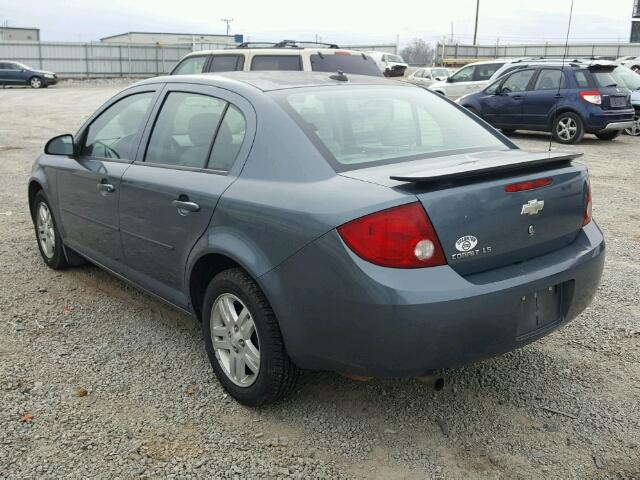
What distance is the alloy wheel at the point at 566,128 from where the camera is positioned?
13.8 meters

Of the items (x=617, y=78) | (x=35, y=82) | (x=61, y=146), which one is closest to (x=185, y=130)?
(x=61, y=146)

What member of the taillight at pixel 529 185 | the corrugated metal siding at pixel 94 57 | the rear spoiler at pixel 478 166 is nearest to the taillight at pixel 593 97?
the rear spoiler at pixel 478 166

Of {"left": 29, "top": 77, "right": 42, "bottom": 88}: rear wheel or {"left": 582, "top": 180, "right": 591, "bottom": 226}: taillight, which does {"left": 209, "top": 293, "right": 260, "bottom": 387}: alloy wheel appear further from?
{"left": 29, "top": 77, "right": 42, "bottom": 88}: rear wheel

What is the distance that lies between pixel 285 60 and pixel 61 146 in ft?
19.0

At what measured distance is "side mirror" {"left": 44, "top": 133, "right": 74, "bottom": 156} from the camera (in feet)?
15.5

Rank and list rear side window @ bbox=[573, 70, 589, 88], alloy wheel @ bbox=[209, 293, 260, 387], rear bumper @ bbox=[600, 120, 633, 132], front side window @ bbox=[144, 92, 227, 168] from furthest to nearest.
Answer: rear side window @ bbox=[573, 70, 589, 88] → rear bumper @ bbox=[600, 120, 633, 132] → front side window @ bbox=[144, 92, 227, 168] → alloy wheel @ bbox=[209, 293, 260, 387]

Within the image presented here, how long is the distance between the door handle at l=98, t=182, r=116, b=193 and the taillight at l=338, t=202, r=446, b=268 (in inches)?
79.5

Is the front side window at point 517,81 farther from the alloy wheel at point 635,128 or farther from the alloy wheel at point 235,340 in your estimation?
the alloy wheel at point 235,340

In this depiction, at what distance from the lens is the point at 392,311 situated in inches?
103

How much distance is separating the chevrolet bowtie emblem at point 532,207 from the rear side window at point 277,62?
7.43 m

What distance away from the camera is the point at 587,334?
13.8ft

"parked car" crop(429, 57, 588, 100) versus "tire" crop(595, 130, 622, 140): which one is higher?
"parked car" crop(429, 57, 588, 100)

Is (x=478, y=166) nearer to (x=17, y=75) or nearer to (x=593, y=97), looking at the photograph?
(x=593, y=97)

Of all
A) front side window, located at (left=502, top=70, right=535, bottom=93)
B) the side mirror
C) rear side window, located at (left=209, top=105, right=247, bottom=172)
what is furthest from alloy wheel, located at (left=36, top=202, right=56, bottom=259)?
front side window, located at (left=502, top=70, right=535, bottom=93)
